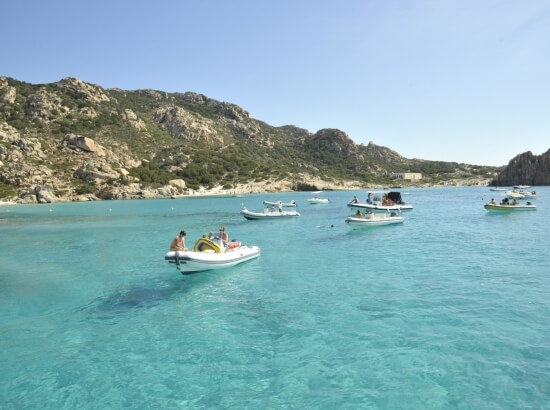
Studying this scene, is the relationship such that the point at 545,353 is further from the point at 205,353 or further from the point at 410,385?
the point at 205,353

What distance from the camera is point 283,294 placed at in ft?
53.0

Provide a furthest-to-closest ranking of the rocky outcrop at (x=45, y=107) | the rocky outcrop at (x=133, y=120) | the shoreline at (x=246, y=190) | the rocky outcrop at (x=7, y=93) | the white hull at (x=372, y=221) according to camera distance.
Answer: the rocky outcrop at (x=133, y=120) < the rocky outcrop at (x=7, y=93) < the rocky outcrop at (x=45, y=107) < the shoreline at (x=246, y=190) < the white hull at (x=372, y=221)

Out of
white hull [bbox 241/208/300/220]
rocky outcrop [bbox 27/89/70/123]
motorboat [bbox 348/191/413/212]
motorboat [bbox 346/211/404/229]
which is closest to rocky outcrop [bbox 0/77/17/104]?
rocky outcrop [bbox 27/89/70/123]

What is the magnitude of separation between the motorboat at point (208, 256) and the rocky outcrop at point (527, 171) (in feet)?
546

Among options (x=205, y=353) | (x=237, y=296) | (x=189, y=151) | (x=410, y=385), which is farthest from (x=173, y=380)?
(x=189, y=151)

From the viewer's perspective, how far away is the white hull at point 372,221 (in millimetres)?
37094

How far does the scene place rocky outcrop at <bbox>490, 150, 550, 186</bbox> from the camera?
149125 millimetres

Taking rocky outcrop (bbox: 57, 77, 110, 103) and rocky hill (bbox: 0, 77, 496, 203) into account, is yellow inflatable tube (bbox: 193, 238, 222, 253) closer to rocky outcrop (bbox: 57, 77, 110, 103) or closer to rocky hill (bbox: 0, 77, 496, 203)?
rocky hill (bbox: 0, 77, 496, 203)

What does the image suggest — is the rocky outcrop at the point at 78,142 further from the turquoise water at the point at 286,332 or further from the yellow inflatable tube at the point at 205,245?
the yellow inflatable tube at the point at 205,245

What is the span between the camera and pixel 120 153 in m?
122

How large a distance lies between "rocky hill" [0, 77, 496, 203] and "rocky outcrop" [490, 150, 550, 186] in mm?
50217

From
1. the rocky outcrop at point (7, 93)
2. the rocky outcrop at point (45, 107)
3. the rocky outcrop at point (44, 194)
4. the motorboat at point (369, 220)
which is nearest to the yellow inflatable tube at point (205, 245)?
the motorboat at point (369, 220)

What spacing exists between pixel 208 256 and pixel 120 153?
377ft

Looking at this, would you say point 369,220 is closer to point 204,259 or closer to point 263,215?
point 263,215
